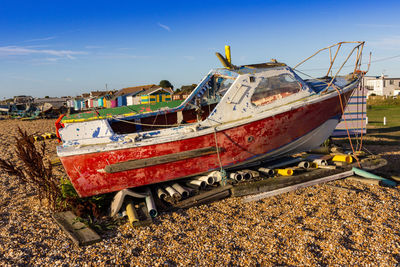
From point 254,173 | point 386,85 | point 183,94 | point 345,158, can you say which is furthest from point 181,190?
point 386,85

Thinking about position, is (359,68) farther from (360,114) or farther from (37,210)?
(37,210)

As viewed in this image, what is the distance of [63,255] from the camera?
4.33 meters

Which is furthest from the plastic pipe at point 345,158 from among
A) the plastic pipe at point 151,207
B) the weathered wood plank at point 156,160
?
the plastic pipe at point 151,207

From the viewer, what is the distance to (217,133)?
242 inches

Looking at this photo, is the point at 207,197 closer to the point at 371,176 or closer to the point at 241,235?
the point at 241,235

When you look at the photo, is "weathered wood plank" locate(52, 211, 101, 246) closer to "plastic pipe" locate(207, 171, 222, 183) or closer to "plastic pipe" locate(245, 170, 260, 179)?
"plastic pipe" locate(207, 171, 222, 183)

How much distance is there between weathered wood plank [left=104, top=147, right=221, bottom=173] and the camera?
5562 millimetres

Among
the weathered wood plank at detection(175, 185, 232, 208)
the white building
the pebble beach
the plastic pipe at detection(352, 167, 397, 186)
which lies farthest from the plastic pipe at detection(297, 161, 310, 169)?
the white building

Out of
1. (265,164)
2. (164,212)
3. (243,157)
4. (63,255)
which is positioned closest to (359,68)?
(265,164)

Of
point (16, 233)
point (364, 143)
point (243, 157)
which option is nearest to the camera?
point (16, 233)

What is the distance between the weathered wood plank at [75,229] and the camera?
15.1 ft

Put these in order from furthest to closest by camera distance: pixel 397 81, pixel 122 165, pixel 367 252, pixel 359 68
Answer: pixel 397 81, pixel 359 68, pixel 122 165, pixel 367 252

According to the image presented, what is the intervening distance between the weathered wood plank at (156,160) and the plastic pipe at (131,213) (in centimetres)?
67

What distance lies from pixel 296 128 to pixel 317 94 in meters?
0.97
